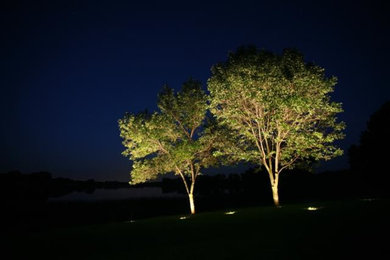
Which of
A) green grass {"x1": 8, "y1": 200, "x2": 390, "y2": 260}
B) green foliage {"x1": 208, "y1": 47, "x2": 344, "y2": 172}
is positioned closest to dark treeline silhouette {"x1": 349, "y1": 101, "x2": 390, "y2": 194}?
green foliage {"x1": 208, "y1": 47, "x2": 344, "y2": 172}

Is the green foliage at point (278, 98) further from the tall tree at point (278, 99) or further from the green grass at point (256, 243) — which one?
the green grass at point (256, 243)

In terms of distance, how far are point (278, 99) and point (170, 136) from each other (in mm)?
14232

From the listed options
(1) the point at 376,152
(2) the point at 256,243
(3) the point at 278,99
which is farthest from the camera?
(1) the point at 376,152

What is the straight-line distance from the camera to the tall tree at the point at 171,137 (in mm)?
33094

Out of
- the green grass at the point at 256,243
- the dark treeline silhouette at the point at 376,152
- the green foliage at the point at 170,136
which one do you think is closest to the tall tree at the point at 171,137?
the green foliage at the point at 170,136

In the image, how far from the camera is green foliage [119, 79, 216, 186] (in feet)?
108

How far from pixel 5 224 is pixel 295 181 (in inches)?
3286

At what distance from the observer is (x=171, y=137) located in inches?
1367

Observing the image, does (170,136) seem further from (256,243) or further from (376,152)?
(376,152)

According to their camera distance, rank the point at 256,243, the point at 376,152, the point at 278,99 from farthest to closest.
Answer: the point at 376,152 < the point at 278,99 < the point at 256,243

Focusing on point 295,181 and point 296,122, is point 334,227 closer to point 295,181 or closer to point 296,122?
point 296,122

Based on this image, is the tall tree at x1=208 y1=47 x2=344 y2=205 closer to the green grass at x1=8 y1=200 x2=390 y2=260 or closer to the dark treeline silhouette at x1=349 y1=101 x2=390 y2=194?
the green grass at x1=8 y1=200 x2=390 y2=260

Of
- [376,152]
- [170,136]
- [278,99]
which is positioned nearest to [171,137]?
[170,136]

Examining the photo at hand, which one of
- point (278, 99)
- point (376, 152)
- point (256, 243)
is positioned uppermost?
point (278, 99)
